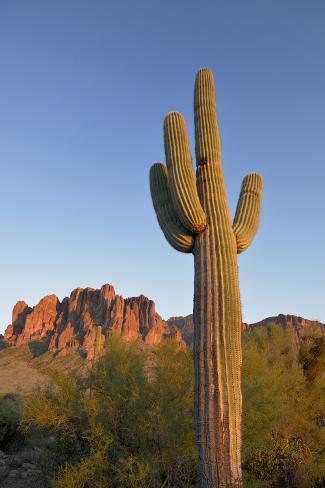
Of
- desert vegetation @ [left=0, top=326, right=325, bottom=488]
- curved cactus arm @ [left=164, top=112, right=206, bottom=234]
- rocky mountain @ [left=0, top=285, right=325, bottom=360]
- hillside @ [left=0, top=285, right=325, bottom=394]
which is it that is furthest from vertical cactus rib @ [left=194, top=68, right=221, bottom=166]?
rocky mountain @ [left=0, top=285, right=325, bottom=360]

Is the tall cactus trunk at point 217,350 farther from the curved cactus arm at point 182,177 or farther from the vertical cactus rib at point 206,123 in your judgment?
the vertical cactus rib at point 206,123

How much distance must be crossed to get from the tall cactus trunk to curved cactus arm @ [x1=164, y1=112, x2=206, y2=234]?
26 cm

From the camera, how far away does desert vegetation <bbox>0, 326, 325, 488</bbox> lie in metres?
6.29

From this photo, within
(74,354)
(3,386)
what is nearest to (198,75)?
(3,386)

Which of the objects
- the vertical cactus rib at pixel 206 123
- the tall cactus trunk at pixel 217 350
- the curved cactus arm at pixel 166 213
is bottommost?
the tall cactus trunk at pixel 217 350

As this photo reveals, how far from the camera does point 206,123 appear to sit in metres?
6.71

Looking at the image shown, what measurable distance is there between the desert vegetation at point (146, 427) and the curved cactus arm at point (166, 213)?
3.02 meters

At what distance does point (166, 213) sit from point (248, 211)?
4.83 feet

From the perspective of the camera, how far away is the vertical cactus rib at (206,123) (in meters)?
6.57

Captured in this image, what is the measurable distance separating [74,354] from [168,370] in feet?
124

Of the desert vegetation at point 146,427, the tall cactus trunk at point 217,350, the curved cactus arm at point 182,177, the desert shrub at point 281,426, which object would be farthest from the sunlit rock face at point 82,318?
the tall cactus trunk at point 217,350

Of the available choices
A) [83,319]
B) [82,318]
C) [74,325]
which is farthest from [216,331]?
[74,325]

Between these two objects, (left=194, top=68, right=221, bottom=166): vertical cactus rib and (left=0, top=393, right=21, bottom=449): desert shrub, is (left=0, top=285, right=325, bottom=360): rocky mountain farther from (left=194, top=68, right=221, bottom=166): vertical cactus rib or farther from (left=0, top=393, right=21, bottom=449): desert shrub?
(left=194, top=68, right=221, bottom=166): vertical cactus rib

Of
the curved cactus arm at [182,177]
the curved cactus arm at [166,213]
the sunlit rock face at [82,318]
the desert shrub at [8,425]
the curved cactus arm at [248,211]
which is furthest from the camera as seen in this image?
the sunlit rock face at [82,318]
